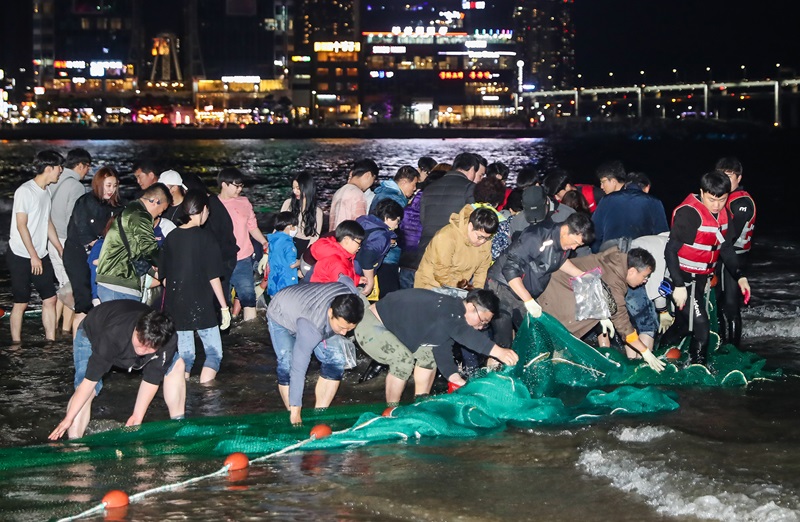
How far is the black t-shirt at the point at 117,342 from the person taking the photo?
6.66 m

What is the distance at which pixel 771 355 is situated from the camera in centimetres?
1088

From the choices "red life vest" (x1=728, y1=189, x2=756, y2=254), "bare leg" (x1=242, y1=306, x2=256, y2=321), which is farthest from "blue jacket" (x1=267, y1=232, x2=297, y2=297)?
"red life vest" (x1=728, y1=189, x2=756, y2=254)

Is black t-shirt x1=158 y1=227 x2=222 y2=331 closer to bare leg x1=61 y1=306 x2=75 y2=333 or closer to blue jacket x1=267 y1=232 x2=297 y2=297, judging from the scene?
blue jacket x1=267 y1=232 x2=297 y2=297

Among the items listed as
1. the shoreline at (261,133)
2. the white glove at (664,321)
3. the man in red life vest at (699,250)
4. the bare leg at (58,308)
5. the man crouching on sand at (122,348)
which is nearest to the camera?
the man crouching on sand at (122,348)

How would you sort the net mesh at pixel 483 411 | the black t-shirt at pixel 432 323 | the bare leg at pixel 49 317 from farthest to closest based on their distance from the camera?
1. the bare leg at pixel 49 317
2. the black t-shirt at pixel 432 323
3. the net mesh at pixel 483 411

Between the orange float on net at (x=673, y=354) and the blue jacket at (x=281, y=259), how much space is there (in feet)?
12.2

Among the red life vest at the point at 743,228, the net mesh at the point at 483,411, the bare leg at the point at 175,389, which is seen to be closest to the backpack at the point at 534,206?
the net mesh at the point at 483,411

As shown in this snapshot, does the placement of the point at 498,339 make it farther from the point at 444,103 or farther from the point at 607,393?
the point at 444,103

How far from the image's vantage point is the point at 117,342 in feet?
21.8

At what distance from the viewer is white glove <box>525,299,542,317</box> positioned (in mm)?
A: 8289

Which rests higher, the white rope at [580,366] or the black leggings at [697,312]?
the black leggings at [697,312]

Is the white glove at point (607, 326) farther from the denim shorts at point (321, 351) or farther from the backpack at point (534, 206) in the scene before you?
the denim shorts at point (321, 351)

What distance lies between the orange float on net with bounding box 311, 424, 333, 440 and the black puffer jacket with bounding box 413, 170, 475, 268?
11.8 feet

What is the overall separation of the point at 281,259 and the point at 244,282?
4.62 feet
